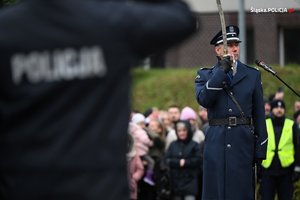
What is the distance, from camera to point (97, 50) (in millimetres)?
3588

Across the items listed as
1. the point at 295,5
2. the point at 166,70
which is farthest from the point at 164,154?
the point at 166,70

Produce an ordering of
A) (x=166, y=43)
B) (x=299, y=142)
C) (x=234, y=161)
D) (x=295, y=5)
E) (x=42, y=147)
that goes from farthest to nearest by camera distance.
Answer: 1. (x=299, y=142)
2. (x=295, y=5)
3. (x=234, y=161)
4. (x=166, y=43)
5. (x=42, y=147)

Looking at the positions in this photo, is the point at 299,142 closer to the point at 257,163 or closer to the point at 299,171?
the point at 299,171

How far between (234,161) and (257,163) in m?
0.30

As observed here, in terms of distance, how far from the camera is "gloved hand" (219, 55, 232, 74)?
9203 mm

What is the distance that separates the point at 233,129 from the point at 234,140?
110mm

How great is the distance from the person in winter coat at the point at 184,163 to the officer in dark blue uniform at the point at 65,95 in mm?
10826

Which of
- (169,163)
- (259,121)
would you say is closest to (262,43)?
(169,163)

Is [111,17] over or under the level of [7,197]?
over

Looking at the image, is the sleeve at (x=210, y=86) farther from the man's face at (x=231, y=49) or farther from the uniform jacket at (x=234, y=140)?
the man's face at (x=231, y=49)

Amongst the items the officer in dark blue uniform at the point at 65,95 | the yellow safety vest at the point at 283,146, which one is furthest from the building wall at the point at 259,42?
the officer in dark blue uniform at the point at 65,95

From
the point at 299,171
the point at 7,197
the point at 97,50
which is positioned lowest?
the point at 299,171

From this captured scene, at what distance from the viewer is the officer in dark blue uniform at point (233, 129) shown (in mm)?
9539

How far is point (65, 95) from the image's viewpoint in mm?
3545
